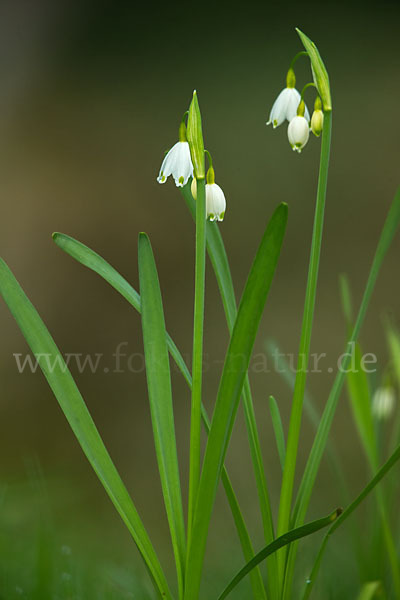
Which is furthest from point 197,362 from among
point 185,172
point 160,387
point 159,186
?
point 159,186

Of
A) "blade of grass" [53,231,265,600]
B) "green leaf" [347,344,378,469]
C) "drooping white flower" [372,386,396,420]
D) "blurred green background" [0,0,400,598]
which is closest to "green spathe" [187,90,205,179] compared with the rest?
"blade of grass" [53,231,265,600]

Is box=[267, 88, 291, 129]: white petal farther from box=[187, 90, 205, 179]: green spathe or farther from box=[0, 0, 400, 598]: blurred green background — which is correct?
box=[0, 0, 400, 598]: blurred green background

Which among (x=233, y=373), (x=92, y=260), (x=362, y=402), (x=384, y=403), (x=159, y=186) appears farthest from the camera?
(x=159, y=186)

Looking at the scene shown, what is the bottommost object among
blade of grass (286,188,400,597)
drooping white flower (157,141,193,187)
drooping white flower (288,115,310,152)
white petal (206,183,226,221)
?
blade of grass (286,188,400,597)

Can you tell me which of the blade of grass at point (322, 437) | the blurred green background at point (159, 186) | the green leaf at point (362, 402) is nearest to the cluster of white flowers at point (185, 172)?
the blade of grass at point (322, 437)

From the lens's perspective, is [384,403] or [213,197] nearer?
[213,197]

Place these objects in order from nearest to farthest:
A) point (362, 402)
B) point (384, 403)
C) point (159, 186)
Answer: point (362, 402), point (384, 403), point (159, 186)

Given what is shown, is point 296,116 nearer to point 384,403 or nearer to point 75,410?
point 75,410

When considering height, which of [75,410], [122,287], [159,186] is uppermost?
[159,186]
